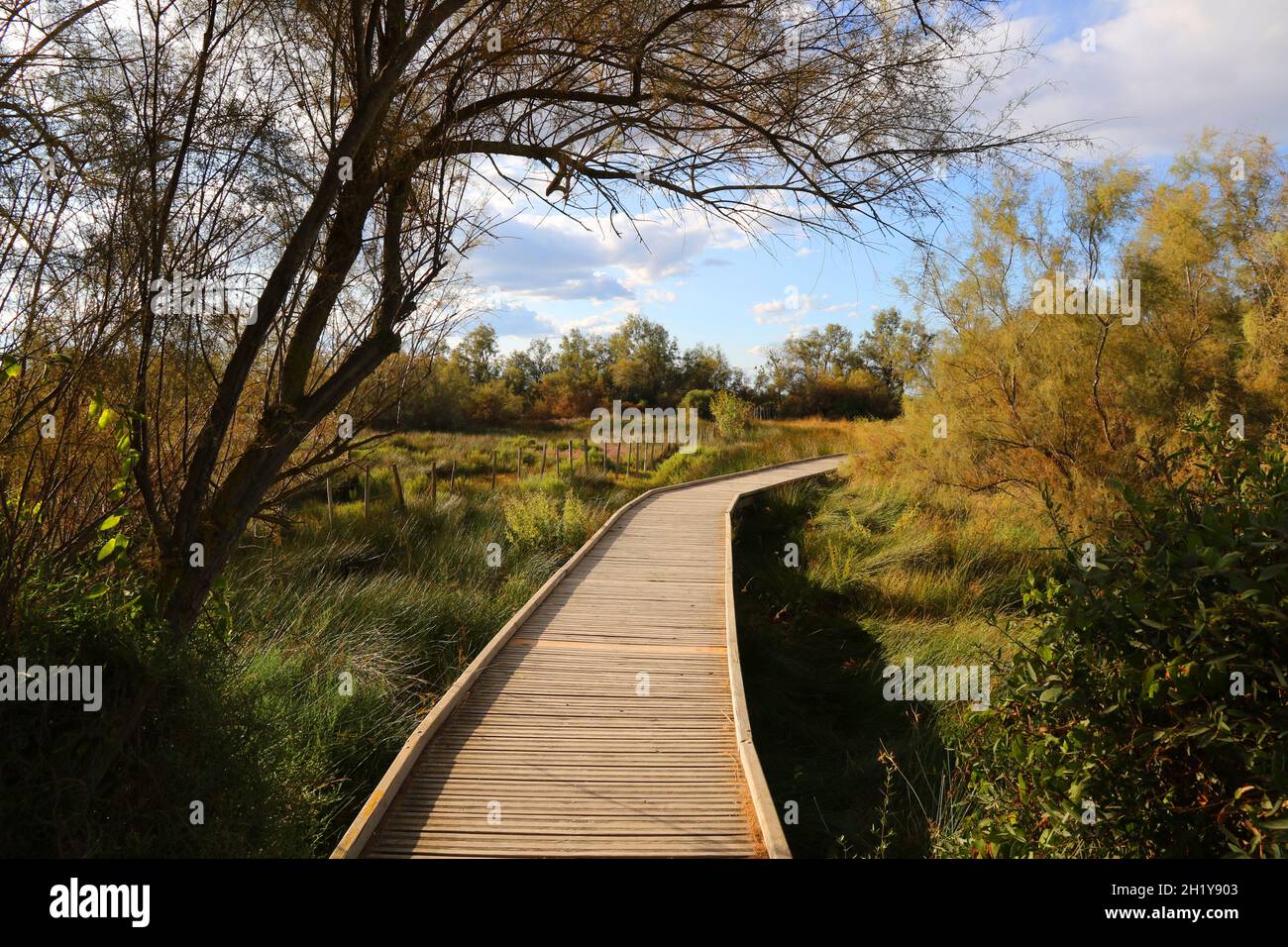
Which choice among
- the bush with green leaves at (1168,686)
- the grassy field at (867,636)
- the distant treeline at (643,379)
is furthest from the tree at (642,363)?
the bush with green leaves at (1168,686)

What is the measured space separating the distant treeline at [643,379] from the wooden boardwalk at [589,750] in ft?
80.2

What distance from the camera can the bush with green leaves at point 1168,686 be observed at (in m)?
2.20

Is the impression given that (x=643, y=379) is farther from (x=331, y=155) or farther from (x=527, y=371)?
(x=331, y=155)

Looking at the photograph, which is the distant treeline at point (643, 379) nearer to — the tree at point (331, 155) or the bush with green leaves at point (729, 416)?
the bush with green leaves at point (729, 416)

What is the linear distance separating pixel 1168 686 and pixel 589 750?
289cm

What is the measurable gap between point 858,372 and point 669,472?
28.3 meters

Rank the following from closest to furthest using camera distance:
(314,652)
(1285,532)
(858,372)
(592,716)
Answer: (1285,532) < (592,716) < (314,652) < (858,372)

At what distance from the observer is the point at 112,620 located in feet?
8.39

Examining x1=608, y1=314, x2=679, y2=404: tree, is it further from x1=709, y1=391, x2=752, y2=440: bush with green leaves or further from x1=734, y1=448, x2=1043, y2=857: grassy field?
x1=734, y1=448, x2=1043, y2=857: grassy field

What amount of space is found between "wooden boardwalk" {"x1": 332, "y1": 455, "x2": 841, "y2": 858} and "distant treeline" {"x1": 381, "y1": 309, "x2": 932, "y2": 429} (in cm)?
2444

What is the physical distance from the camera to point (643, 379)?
41.1 meters

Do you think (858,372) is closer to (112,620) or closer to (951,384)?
(951,384)
